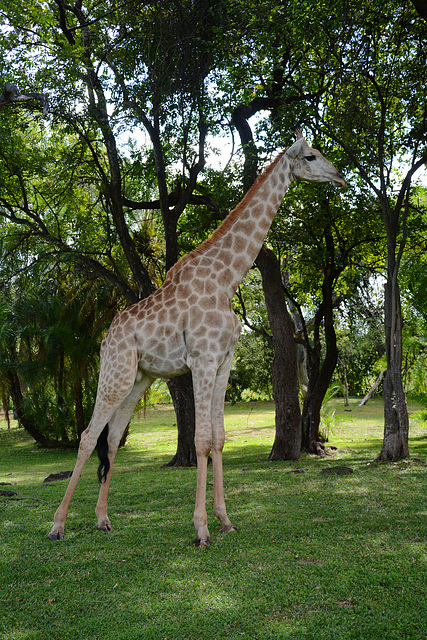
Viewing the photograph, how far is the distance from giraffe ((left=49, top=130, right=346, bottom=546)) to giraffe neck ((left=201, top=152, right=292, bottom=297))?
12mm

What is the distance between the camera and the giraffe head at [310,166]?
6.11 meters

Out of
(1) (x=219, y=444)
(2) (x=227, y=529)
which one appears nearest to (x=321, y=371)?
(1) (x=219, y=444)

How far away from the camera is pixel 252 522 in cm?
560

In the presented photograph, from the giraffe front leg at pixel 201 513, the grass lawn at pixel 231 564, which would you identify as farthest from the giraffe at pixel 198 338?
the grass lawn at pixel 231 564

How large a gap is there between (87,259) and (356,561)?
914 centimetres

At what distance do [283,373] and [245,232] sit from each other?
6.09m

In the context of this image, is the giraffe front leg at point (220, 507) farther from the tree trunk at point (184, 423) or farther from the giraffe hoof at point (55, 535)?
the tree trunk at point (184, 423)

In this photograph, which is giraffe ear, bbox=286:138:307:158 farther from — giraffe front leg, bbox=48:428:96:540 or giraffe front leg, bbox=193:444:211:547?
giraffe front leg, bbox=48:428:96:540

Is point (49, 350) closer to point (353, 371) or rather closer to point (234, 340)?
point (234, 340)

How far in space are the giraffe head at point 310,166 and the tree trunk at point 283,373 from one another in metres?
5.29

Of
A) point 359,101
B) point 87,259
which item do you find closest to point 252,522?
point 87,259

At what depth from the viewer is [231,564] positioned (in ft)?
14.2

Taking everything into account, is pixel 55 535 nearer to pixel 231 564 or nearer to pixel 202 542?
pixel 202 542

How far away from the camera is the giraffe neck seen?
5809 millimetres
